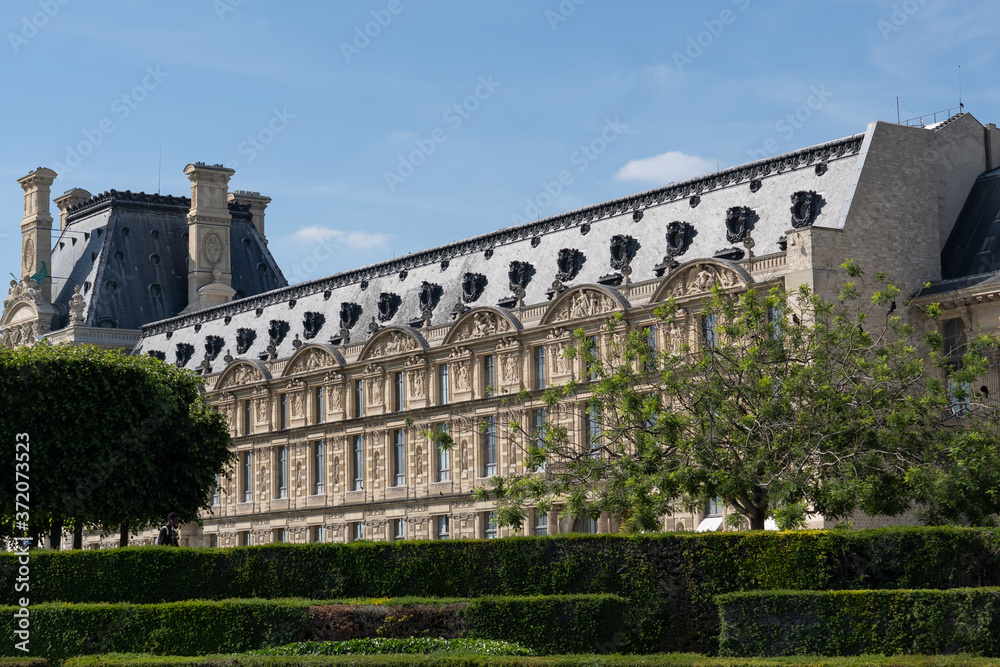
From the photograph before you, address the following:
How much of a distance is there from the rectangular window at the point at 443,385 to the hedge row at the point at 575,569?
3422 cm

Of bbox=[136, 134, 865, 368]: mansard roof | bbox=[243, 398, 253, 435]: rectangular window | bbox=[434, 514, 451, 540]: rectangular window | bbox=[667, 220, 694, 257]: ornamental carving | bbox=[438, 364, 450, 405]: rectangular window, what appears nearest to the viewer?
bbox=[136, 134, 865, 368]: mansard roof

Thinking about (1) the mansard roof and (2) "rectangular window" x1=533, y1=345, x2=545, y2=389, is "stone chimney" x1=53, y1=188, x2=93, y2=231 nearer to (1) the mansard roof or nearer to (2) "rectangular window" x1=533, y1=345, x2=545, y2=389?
(1) the mansard roof

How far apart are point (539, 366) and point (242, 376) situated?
2347cm

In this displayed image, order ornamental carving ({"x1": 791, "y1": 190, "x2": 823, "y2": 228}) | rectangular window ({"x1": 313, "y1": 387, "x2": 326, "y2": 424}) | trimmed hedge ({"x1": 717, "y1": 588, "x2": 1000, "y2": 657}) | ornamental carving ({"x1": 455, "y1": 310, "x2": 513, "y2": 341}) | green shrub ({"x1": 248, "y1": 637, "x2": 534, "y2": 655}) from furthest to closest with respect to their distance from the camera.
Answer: rectangular window ({"x1": 313, "y1": 387, "x2": 326, "y2": 424}) < ornamental carving ({"x1": 455, "y1": 310, "x2": 513, "y2": 341}) < ornamental carving ({"x1": 791, "y1": 190, "x2": 823, "y2": 228}) < green shrub ({"x1": 248, "y1": 637, "x2": 534, "y2": 655}) < trimmed hedge ({"x1": 717, "y1": 588, "x2": 1000, "y2": 657})

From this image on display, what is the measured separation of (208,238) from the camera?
102m

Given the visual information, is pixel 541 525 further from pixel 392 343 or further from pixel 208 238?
pixel 208 238

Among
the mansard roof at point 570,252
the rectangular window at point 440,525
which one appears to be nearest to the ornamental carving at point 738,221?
the mansard roof at point 570,252

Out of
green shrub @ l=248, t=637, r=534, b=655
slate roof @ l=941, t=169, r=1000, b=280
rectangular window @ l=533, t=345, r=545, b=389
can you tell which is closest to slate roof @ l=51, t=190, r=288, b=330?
rectangular window @ l=533, t=345, r=545, b=389

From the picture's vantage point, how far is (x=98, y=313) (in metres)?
99.4

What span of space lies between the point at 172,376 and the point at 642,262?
19.6 m

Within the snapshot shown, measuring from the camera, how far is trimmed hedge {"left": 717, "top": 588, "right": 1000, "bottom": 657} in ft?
81.1

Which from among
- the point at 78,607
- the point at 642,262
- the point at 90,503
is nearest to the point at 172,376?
the point at 90,503

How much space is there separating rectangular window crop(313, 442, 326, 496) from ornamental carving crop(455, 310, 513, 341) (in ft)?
41.0

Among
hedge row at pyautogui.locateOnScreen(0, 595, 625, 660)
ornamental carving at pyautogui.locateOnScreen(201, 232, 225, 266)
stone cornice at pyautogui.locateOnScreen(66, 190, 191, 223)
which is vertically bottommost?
hedge row at pyautogui.locateOnScreen(0, 595, 625, 660)
